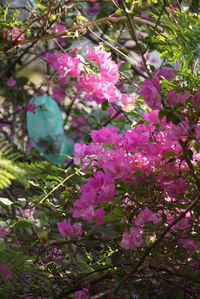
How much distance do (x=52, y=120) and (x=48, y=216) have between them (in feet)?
4.70

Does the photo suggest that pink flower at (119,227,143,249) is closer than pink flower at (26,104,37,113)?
Yes

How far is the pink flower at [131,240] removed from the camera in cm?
133

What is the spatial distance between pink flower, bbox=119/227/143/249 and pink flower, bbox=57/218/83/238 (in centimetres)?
20

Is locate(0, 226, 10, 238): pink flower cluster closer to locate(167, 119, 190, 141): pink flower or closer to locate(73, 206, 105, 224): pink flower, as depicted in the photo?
locate(73, 206, 105, 224): pink flower

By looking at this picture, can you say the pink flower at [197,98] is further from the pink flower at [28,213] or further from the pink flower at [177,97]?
the pink flower at [28,213]

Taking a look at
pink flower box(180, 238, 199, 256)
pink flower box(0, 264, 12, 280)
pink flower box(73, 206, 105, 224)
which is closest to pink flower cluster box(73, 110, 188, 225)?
pink flower box(73, 206, 105, 224)

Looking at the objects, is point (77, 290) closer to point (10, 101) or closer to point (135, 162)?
point (135, 162)

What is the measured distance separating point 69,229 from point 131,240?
23cm

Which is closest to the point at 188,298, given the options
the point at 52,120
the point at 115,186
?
the point at 115,186

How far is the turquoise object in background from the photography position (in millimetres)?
3010

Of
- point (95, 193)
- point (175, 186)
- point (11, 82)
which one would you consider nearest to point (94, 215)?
point (95, 193)

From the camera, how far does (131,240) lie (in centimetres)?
133

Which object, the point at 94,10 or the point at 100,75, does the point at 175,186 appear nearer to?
the point at 100,75

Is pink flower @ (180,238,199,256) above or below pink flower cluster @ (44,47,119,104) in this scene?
below
